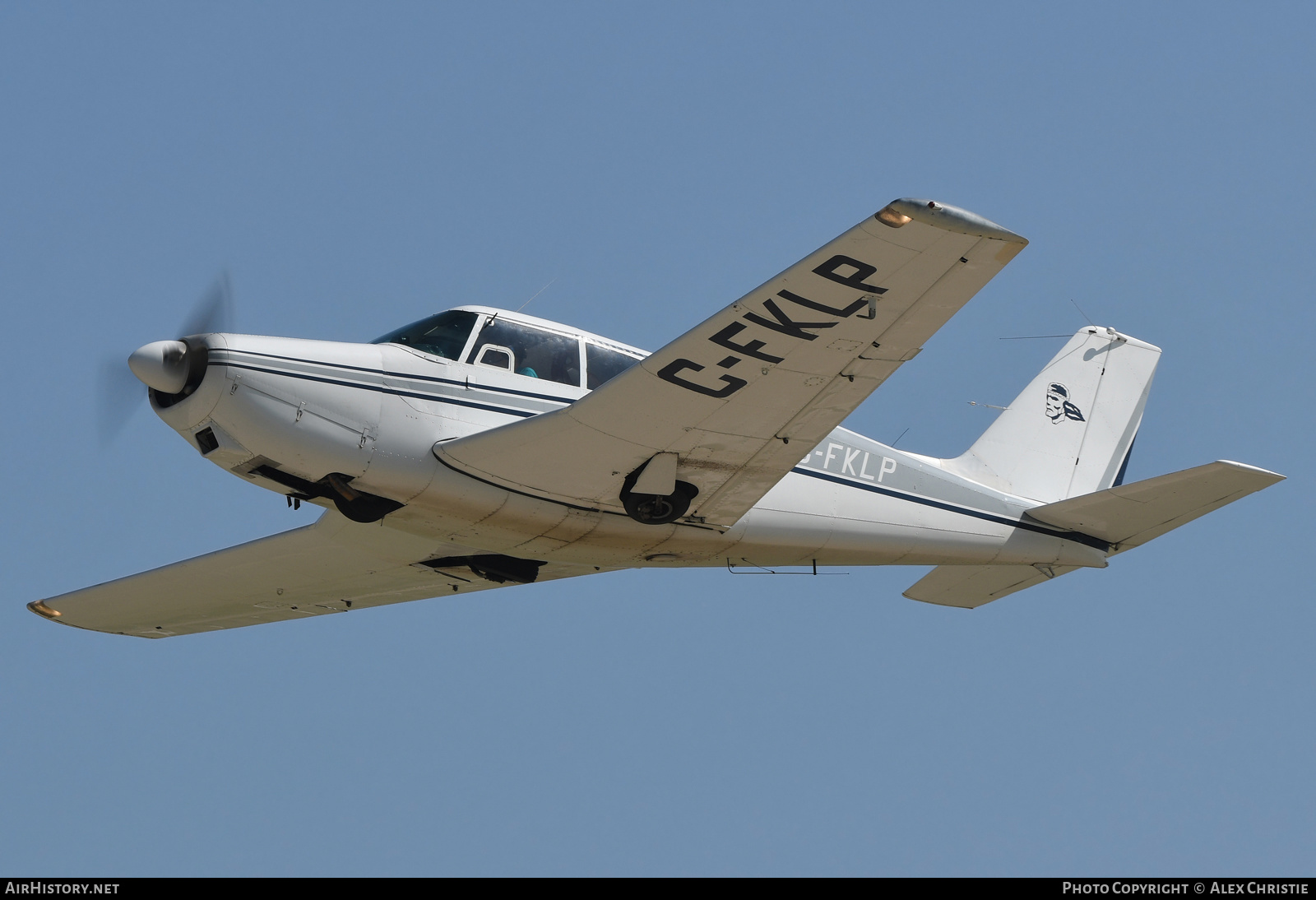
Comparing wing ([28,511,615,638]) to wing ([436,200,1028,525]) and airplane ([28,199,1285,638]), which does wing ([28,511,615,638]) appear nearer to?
airplane ([28,199,1285,638])

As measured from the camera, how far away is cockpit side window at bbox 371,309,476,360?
38.9 ft

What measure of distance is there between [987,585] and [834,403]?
5668mm

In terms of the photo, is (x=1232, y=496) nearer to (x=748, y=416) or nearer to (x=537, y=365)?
(x=748, y=416)

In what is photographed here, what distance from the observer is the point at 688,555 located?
43.3 feet

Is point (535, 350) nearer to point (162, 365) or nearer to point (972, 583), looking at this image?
point (162, 365)

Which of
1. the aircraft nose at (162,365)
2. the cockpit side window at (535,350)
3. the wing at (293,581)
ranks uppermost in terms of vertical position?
the cockpit side window at (535,350)

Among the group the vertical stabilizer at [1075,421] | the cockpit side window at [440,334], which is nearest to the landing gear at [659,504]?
the cockpit side window at [440,334]

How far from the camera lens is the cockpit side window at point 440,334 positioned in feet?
38.9

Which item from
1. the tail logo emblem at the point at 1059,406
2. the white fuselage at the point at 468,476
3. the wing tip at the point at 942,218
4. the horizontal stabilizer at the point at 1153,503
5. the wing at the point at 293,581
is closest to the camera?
the wing tip at the point at 942,218

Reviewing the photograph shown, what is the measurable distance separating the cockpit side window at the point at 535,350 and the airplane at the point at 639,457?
0.02 meters

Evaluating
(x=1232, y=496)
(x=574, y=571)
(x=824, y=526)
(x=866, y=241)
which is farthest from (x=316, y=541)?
(x=1232, y=496)

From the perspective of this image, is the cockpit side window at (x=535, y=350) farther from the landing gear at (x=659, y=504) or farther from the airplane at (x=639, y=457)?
the landing gear at (x=659, y=504)

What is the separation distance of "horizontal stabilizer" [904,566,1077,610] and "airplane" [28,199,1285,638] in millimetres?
30

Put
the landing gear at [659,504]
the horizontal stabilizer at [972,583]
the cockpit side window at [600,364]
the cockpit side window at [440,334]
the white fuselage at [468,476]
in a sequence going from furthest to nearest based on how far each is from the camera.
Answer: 1. the horizontal stabilizer at [972,583]
2. the cockpit side window at [600,364]
3. the landing gear at [659,504]
4. the cockpit side window at [440,334]
5. the white fuselage at [468,476]
